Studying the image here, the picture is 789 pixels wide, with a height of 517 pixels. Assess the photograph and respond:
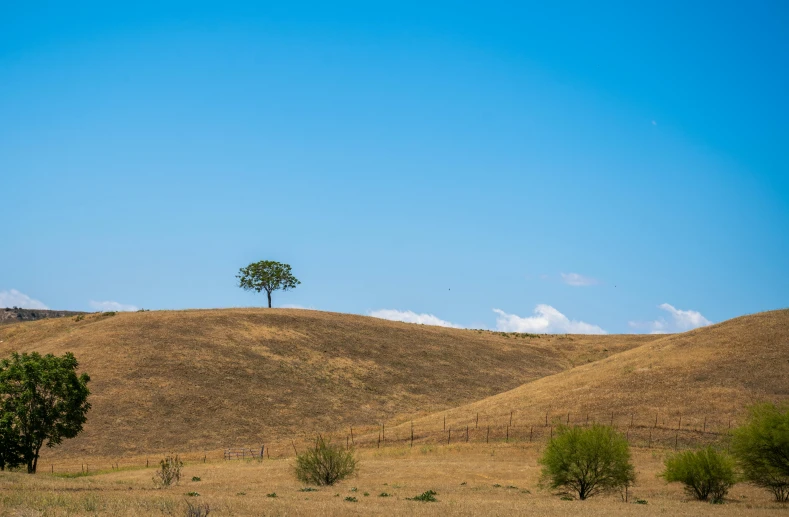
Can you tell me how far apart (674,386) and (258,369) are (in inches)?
2069

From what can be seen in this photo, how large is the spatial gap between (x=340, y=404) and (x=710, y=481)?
54.9 metres

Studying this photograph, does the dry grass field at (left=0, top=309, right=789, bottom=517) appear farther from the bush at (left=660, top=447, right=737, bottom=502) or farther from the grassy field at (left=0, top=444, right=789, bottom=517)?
the bush at (left=660, top=447, right=737, bottom=502)

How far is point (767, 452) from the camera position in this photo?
40.4m

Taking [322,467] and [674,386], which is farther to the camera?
[674,386]

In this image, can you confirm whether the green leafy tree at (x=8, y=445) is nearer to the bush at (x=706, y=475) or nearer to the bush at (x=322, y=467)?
the bush at (x=322, y=467)

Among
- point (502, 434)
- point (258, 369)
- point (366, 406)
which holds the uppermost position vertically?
point (258, 369)

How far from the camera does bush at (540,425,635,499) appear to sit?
4166 cm

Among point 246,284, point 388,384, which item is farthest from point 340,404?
point 246,284

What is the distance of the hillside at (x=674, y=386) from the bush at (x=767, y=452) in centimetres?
2227

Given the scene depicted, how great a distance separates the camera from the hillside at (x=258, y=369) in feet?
251

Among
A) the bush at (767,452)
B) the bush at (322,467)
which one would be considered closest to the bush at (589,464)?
the bush at (767,452)

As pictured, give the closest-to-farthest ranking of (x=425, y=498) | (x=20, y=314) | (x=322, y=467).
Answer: (x=425, y=498) < (x=322, y=467) < (x=20, y=314)

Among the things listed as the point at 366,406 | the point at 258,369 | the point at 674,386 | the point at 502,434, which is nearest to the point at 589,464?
the point at 502,434

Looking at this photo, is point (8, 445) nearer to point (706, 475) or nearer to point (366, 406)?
point (706, 475)
